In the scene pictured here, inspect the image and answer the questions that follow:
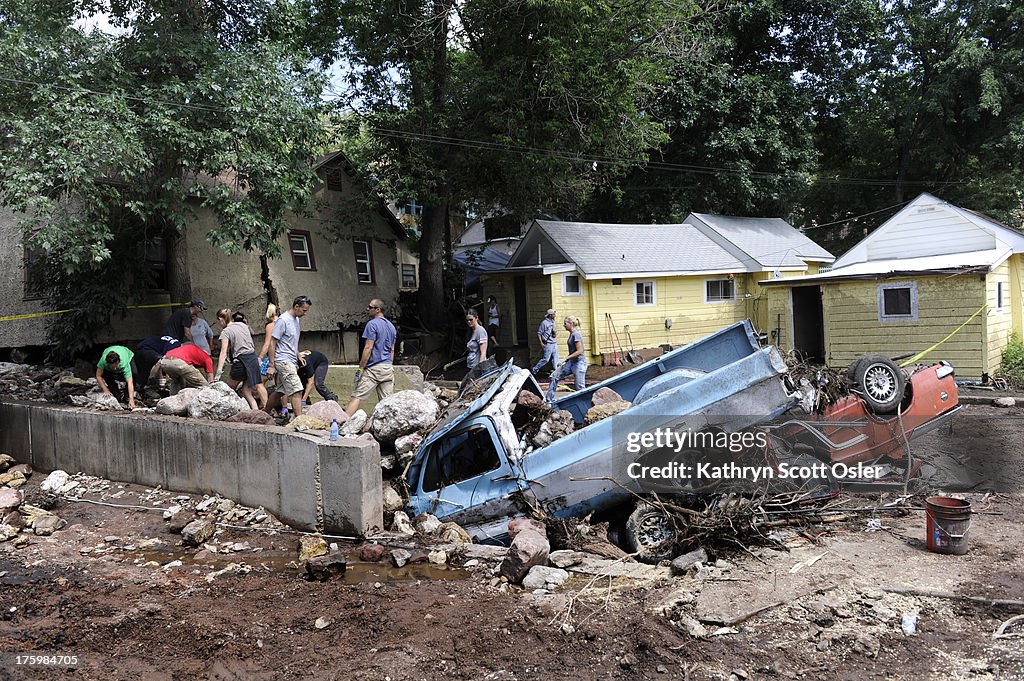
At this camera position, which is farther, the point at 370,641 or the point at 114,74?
the point at 114,74

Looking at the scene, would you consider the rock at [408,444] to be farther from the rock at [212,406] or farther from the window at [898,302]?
the window at [898,302]

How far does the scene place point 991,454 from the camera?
30.3 ft

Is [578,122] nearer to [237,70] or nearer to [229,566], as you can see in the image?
[237,70]

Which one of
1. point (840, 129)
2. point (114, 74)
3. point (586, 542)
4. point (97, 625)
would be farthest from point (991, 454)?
point (840, 129)

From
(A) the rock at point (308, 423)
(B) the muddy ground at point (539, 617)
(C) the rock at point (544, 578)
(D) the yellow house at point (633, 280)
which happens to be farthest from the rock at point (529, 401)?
(D) the yellow house at point (633, 280)

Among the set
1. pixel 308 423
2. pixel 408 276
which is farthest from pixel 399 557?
pixel 408 276

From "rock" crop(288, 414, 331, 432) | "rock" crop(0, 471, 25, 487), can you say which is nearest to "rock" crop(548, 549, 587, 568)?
"rock" crop(288, 414, 331, 432)

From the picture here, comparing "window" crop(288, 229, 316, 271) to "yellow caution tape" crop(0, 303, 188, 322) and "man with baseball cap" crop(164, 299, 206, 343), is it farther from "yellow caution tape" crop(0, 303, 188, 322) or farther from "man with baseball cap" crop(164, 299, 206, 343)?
"man with baseball cap" crop(164, 299, 206, 343)

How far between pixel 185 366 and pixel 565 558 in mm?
6434

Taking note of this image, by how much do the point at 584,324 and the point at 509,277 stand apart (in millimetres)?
2894

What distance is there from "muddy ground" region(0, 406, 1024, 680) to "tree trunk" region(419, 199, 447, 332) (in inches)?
559

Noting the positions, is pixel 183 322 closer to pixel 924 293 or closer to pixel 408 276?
pixel 408 276

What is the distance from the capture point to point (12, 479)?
955cm

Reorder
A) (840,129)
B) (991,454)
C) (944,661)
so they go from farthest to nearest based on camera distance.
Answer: (840,129) < (991,454) < (944,661)
